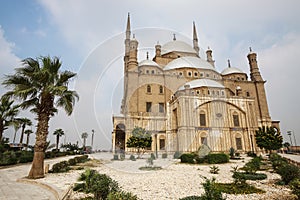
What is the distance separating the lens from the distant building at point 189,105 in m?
25.1

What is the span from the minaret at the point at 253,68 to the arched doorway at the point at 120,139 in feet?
83.1

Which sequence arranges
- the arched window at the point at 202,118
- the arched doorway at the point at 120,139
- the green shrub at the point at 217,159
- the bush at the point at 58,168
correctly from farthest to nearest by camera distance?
1. the arched doorway at the point at 120,139
2. the arched window at the point at 202,118
3. the green shrub at the point at 217,159
4. the bush at the point at 58,168

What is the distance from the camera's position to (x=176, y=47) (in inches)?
1558

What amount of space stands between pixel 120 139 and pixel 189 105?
12487 millimetres

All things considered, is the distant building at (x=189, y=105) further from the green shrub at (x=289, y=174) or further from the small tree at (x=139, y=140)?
the green shrub at (x=289, y=174)

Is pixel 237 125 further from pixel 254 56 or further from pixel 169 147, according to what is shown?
pixel 254 56

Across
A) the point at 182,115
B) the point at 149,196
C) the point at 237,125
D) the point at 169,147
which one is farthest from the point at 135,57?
the point at 149,196

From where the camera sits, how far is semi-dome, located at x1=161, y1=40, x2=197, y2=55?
1537 inches

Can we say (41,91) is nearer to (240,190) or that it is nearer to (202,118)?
(240,190)

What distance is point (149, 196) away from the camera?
20.1 feet

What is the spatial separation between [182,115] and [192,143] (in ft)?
11.8

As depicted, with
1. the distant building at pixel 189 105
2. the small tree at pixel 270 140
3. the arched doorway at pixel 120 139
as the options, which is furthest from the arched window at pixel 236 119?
the arched doorway at pixel 120 139

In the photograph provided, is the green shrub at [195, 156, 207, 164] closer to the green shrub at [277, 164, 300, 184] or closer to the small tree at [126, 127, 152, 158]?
the small tree at [126, 127, 152, 158]

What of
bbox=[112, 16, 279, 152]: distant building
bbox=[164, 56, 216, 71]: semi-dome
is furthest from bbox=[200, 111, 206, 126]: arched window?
bbox=[164, 56, 216, 71]: semi-dome
